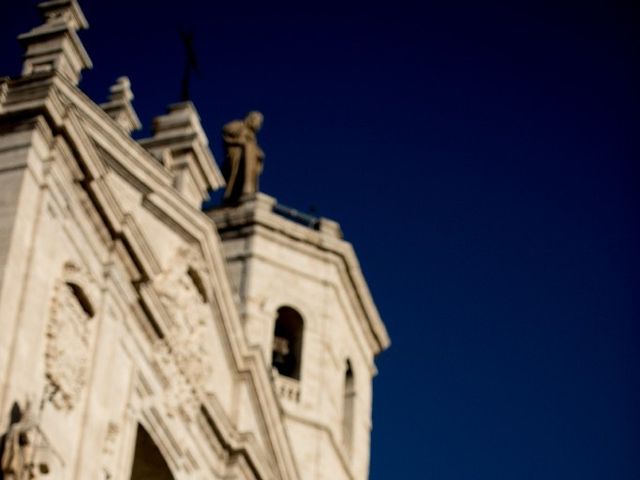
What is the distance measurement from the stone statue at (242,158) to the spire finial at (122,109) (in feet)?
26.3

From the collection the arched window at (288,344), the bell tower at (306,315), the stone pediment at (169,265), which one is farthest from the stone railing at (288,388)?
the stone pediment at (169,265)

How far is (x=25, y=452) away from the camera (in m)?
20.5

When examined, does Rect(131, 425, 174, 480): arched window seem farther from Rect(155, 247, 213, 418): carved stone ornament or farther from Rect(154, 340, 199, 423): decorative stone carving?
Rect(155, 247, 213, 418): carved stone ornament

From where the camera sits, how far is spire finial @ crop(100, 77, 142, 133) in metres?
27.5

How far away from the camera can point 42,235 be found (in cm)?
2245

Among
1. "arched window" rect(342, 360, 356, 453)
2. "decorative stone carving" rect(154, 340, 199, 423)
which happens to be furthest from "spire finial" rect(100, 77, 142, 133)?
"arched window" rect(342, 360, 356, 453)

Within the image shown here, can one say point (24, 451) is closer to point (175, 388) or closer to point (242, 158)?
point (175, 388)

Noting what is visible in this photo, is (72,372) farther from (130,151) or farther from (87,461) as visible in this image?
(130,151)

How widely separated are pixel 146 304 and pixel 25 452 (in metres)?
5.07

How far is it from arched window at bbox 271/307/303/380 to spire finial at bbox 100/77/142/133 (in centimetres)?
799

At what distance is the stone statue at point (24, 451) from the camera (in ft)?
66.7

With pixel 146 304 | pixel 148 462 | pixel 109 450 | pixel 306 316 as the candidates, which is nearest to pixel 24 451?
pixel 109 450

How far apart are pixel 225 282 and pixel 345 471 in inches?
290

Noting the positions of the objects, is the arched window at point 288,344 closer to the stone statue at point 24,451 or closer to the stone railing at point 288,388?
the stone railing at point 288,388
